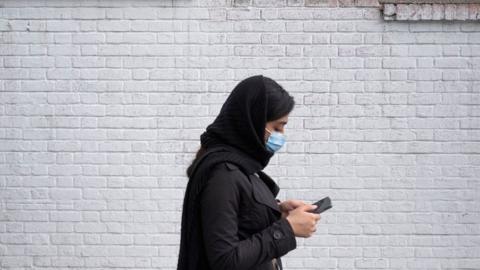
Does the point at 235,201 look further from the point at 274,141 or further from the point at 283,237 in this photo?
the point at 274,141

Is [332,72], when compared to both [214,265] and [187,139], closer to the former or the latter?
[187,139]

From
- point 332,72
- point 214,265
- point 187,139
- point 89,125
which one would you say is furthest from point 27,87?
point 214,265

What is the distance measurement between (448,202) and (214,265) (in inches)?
125

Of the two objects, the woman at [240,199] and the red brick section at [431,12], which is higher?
the red brick section at [431,12]

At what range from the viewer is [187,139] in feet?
16.0

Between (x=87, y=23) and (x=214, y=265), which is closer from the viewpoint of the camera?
(x=214, y=265)

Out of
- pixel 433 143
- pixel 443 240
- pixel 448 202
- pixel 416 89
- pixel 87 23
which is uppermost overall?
pixel 87 23

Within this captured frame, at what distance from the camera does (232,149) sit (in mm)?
2344

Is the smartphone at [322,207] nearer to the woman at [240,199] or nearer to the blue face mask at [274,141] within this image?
the woman at [240,199]

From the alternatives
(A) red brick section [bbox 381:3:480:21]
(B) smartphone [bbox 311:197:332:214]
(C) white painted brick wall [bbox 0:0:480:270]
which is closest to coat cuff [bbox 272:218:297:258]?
(B) smartphone [bbox 311:197:332:214]

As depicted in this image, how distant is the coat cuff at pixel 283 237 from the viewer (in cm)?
225

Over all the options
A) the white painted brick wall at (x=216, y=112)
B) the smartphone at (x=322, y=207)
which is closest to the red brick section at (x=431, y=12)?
the white painted brick wall at (x=216, y=112)

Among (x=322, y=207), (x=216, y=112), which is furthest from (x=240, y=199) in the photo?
(x=216, y=112)

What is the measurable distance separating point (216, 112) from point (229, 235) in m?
2.73
